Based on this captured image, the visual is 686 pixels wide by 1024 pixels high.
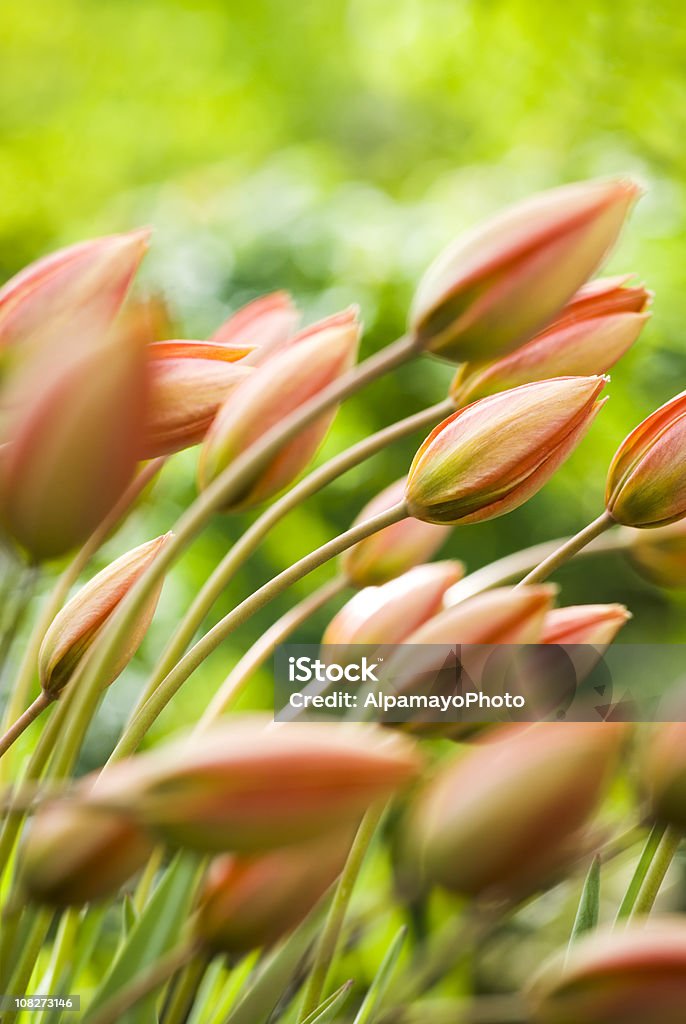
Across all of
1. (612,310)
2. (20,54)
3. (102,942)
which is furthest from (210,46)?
(612,310)

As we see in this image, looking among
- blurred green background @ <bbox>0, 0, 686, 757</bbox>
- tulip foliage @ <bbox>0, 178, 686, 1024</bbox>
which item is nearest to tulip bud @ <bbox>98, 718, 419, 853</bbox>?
tulip foliage @ <bbox>0, 178, 686, 1024</bbox>

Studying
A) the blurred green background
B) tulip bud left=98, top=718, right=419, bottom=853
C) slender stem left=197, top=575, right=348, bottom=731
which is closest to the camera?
tulip bud left=98, top=718, right=419, bottom=853

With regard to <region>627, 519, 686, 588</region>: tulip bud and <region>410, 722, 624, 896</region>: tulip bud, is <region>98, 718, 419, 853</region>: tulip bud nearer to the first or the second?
<region>410, 722, 624, 896</region>: tulip bud

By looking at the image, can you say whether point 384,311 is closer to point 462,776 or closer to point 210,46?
point 462,776

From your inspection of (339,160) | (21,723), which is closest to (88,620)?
(21,723)

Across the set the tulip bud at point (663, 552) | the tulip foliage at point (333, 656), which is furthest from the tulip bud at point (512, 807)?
the tulip bud at point (663, 552)

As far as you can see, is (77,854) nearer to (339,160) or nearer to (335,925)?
(335,925)
